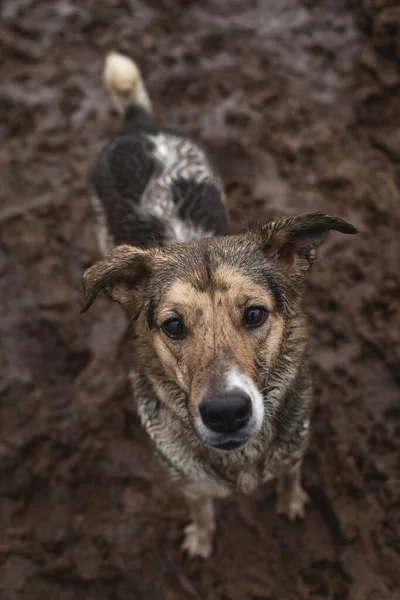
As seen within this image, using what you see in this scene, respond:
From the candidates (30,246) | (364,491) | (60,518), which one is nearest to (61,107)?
(30,246)

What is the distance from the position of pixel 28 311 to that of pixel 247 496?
109 inches

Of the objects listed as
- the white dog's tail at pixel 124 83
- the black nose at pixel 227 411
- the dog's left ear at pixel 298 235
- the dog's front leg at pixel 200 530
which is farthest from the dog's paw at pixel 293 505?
the white dog's tail at pixel 124 83

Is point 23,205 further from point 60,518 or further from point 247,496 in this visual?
point 247,496

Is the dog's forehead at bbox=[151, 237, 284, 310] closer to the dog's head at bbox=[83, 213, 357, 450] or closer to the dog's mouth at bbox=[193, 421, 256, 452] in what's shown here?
the dog's head at bbox=[83, 213, 357, 450]

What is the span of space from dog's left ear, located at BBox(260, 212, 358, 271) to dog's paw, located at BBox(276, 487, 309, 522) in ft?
6.27

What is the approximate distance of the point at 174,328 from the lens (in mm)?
3033

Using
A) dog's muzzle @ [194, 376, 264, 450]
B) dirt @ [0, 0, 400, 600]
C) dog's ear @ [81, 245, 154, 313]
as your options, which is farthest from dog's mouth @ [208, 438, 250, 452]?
dirt @ [0, 0, 400, 600]

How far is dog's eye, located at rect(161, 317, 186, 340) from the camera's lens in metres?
3.00

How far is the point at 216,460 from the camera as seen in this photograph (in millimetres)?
3531

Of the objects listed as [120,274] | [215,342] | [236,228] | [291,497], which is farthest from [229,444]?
[236,228]

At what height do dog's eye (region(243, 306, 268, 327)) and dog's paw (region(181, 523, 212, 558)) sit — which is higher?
dog's eye (region(243, 306, 268, 327))

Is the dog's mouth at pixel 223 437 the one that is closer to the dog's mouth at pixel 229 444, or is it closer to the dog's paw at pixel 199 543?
the dog's mouth at pixel 229 444

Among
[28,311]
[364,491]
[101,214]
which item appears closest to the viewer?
[364,491]

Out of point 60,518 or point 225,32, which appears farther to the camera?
point 225,32
